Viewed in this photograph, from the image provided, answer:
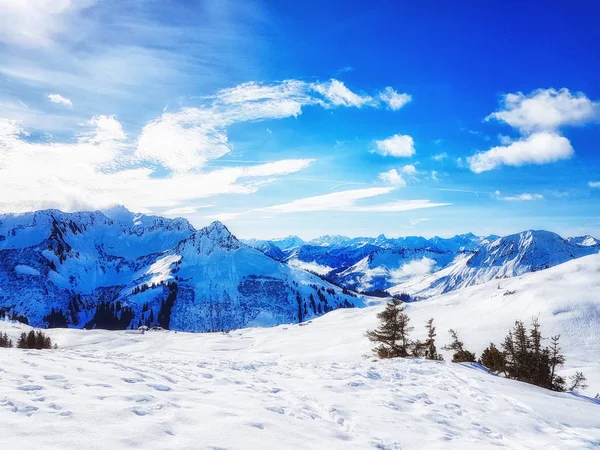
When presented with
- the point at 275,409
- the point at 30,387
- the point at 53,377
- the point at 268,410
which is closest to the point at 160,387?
the point at 53,377

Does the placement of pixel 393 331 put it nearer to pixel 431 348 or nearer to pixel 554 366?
pixel 431 348

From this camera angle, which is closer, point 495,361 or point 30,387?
point 30,387

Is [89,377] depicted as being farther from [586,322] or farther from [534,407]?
[586,322]

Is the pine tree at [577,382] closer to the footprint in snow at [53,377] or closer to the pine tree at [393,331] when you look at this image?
the pine tree at [393,331]

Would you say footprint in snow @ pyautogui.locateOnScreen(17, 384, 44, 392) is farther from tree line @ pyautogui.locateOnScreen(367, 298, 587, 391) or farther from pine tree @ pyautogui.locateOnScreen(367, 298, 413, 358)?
pine tree @ pyautogui.locateOnScreen(367, 298, 413, 358)

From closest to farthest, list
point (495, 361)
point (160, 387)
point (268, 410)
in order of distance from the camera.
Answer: point (268, 410) → point (160, 387) → point (495, 361)

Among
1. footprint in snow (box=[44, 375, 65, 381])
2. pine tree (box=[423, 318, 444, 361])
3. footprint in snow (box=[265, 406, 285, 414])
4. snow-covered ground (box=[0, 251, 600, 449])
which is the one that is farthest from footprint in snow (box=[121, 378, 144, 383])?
pine tree (box=[423, 318, 444, 361])

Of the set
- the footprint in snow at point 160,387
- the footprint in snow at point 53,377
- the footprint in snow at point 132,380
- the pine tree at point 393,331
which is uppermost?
the footprint in snow at point 53,377

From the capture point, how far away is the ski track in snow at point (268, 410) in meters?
7.45

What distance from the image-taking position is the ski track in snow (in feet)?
24.4

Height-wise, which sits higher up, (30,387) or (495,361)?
(30,387)

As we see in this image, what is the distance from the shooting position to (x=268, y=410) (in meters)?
10.5

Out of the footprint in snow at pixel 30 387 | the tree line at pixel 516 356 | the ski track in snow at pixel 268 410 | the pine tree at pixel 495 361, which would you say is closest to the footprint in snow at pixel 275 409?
the ski track in snow at pixel 268 410

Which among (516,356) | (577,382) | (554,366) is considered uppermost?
(516,356)
